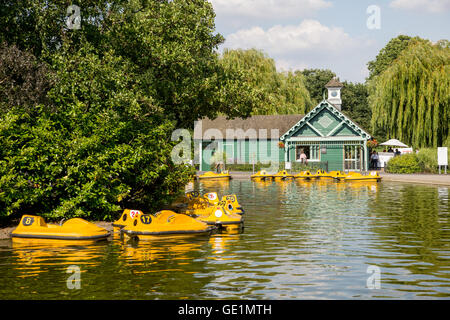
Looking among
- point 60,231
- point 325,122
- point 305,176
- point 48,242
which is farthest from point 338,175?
point 48,242

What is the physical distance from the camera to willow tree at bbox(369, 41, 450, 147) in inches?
1847

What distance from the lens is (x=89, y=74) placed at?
19.0 m

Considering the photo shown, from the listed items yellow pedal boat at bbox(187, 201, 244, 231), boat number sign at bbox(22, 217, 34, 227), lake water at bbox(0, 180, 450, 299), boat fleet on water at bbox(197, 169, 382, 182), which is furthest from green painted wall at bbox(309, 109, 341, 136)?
boat number sign at bbox(22, 217, 34, 227)

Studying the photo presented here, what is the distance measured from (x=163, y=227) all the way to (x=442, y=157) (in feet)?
108

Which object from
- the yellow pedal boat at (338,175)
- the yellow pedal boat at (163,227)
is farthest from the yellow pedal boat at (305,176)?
the yellow pedal boat at (163,227)

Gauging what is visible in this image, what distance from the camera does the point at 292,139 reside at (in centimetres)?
5681

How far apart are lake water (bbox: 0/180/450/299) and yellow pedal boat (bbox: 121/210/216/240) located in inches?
12.2

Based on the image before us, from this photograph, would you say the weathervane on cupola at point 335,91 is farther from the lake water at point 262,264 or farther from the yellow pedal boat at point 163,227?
the yellow pedal boat at point 163,227

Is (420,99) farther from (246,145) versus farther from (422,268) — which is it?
(422,268)

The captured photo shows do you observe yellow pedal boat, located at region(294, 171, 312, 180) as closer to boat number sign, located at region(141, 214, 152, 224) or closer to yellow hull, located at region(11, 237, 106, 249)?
boat number sign, located at region(141, 214, 152, 224)

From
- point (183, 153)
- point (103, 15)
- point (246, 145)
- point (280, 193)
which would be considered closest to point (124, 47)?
point (103, 15)

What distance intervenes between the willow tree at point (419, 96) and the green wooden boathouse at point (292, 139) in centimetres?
520

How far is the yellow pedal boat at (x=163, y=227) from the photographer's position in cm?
1528
